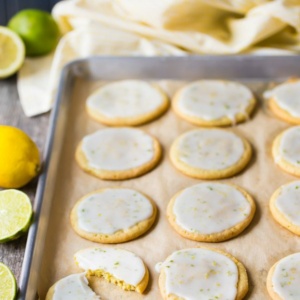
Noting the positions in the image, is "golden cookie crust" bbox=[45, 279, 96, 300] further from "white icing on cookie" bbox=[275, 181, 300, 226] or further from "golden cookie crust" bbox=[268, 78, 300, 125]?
"golden cookie crust" bbox=[268, 78, 300, 125]

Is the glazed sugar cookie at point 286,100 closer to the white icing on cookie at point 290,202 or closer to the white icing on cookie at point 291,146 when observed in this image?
the white icing on cookie at point 291,146

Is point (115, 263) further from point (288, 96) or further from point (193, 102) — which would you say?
point (288, 96)

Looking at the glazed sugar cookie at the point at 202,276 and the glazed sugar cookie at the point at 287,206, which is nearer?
the glazed sugar cookie at the point at 202,276

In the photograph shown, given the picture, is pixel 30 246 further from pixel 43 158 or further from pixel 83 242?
pixel 43 158

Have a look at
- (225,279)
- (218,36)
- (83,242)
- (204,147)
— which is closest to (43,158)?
(83,242)

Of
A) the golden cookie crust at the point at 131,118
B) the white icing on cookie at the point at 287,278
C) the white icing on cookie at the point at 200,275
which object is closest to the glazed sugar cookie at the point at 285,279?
the white icing on cookie at the point at 287,278

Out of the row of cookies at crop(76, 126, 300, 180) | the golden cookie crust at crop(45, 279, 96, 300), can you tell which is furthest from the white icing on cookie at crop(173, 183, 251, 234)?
the golden cookie crust at crop(45, 279, 96, 300)
